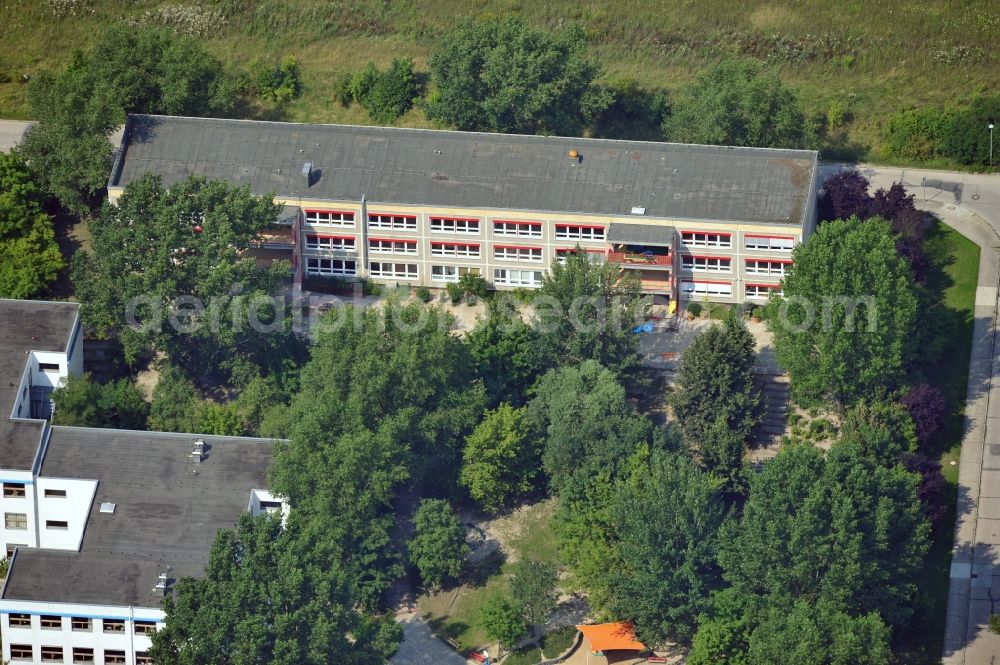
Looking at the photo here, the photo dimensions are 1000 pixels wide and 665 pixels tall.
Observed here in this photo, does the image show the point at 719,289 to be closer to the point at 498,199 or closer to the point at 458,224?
the point at 498,199

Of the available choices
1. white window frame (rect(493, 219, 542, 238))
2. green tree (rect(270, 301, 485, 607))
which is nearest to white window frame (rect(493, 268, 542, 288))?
white window frame (rect(493, 219, 542, 238))

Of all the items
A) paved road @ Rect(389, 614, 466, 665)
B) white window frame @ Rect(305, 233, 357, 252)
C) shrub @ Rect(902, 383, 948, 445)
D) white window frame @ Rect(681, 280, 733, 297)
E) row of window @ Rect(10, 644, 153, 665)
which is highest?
white window frame @ Rect(305, 233, 357, 252)

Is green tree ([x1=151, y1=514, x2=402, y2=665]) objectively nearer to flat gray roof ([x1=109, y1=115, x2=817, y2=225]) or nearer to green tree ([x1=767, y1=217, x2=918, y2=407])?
green tree ([x1=767, y1=217, x2=918, y2=407])

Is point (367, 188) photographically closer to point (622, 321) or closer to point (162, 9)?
point (622, 321)

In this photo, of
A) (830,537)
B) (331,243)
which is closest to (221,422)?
(331,243)

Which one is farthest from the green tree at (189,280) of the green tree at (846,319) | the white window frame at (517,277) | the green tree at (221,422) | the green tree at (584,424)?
the green tree at (846,319)

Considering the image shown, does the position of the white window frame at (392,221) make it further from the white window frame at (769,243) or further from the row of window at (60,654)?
the row of window at (60,654)

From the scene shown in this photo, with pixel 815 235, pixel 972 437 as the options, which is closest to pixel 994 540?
pixel 972 437
